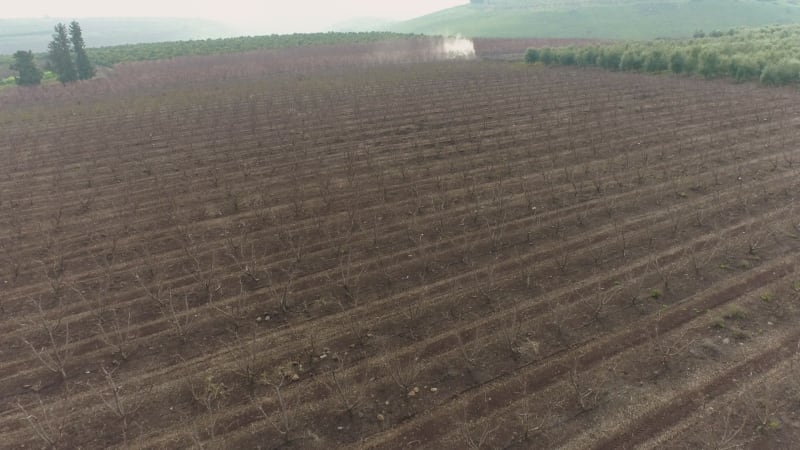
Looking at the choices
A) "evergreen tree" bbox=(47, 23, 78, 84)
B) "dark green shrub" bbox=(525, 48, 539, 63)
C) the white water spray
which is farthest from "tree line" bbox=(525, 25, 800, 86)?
"evergreen tree" bbox=(47, 23, 78, 84)

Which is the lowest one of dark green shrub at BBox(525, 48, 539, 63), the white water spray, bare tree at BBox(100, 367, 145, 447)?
bare tree at BBox(100, 367, 145, 447)

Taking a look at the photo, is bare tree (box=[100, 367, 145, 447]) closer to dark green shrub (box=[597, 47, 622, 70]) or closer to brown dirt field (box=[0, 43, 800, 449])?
brown dirt field (box=[0, 43, 800, 449])

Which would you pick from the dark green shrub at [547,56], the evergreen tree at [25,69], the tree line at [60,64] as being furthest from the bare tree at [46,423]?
the tree line at [60,64]

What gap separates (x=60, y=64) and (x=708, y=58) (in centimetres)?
6320

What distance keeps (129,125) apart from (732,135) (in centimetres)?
3225

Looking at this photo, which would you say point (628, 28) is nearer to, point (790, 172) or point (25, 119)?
point (790, 172)

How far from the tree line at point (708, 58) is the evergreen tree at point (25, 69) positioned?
54005 mm

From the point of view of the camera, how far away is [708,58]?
33.3m

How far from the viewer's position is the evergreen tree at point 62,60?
47.4 meters

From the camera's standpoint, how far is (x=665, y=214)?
12.6 meters

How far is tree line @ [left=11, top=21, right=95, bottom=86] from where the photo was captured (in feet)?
146

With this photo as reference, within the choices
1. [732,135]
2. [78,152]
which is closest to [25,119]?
[78,152]

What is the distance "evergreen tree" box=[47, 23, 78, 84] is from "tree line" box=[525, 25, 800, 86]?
52.3 meters

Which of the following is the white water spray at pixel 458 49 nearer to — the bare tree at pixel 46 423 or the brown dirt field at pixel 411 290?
the brown dirt field at pixel 411 290
